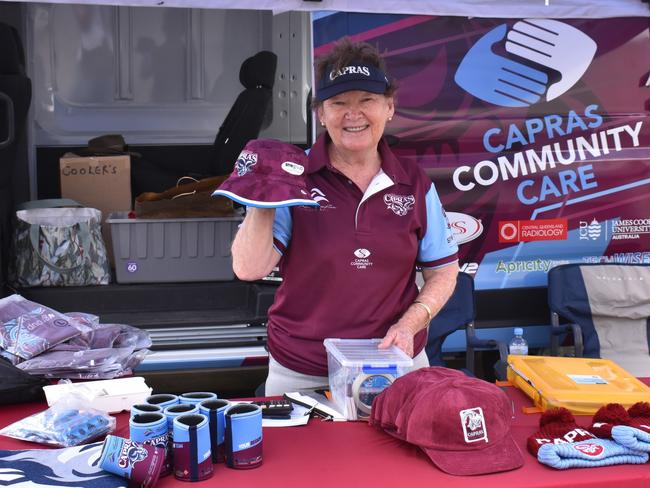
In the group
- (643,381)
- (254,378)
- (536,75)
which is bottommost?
(254,378)

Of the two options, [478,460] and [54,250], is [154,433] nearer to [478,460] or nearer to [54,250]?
[478,460]

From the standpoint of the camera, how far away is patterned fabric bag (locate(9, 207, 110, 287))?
13.9 feet

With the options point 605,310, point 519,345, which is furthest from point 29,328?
point 605,310

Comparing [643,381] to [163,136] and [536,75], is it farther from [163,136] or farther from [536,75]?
[163,136]

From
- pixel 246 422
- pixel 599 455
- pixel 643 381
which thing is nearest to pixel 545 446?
pixel 599 455

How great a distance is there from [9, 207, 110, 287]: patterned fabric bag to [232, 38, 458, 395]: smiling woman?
2.05 metres

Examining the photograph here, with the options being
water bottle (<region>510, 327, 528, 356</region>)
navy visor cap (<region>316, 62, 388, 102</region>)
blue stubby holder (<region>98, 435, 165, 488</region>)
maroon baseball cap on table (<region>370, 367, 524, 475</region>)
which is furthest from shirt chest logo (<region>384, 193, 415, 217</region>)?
water bottle (<region>510, 327, 528, 356</region>)

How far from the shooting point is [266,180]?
197 cm

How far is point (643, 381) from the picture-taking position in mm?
2500

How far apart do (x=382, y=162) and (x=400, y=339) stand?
56 cm

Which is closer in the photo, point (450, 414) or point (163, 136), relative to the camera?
point (450, 414)

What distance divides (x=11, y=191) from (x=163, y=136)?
109cm

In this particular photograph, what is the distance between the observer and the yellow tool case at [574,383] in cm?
220

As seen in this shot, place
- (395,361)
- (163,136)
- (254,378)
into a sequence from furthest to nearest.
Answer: (163,136) → (254,378) → (395,361)
